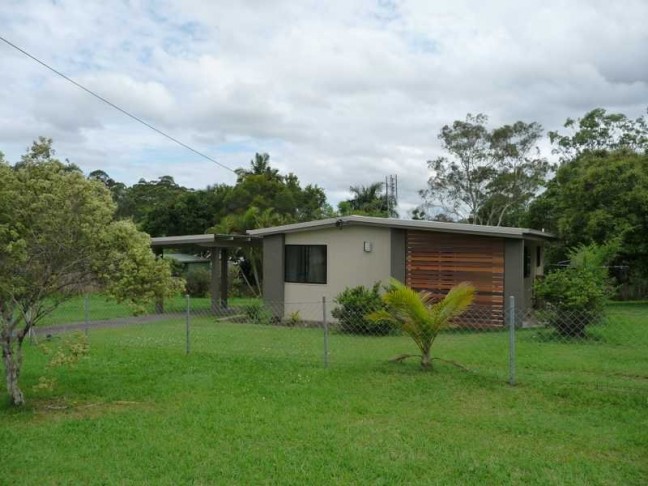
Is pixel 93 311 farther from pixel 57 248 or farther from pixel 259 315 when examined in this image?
pixel 57 248

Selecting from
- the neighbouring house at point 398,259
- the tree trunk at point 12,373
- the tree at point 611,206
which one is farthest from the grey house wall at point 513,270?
the tree trunk at point 12,373

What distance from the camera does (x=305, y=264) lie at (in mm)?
16969

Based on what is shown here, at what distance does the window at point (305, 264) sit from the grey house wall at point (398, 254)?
2.02 metres

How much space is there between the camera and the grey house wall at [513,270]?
14.3 m

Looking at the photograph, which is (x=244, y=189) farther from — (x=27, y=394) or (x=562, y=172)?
(x=27, y=394)

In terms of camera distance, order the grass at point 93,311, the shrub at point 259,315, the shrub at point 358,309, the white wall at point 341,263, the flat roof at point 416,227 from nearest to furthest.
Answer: the shrub at point 358,309 < the flat roof at point 416,227 < the white wall at point 341,263 < the grass at point 93,311 < the shrub at point 259,315

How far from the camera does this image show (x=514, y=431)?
581 centimetres

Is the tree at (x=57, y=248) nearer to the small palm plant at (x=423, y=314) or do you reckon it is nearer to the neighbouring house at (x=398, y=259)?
the small palm plant at (x=423, y=314)

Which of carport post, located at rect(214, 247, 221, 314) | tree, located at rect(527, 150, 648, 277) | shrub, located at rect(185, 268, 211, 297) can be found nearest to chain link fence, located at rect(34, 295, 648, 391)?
carport post, located at rect(214, 247, 221, 314)

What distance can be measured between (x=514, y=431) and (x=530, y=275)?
12.1 m

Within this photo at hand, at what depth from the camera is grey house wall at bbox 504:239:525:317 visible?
14289 millimetres

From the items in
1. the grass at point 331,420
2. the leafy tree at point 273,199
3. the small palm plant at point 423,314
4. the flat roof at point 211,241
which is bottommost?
the grass at point 331,420

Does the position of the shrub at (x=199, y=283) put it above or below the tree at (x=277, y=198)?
below

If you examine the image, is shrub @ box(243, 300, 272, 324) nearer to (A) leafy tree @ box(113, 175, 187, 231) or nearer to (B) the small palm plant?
(B) the small palm plant
